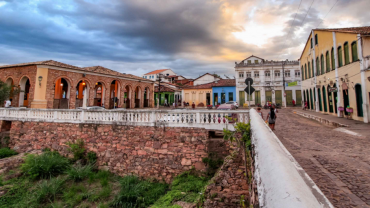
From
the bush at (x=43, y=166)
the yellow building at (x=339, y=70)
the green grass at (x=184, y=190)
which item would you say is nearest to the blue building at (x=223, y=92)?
the yellow building at (x=339, y=70)

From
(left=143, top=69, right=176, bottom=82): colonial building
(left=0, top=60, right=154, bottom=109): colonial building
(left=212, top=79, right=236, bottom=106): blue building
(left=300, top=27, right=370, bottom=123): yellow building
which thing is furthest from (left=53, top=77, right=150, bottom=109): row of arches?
(left=143, top=69, right=176, bottom=82): colonial building

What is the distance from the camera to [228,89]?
31172mm

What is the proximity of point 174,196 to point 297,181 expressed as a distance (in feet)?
Result: 19.8

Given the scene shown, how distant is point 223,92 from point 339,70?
19.0m

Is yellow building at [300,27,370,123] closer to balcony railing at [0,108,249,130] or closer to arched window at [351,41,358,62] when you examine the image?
arched window at [351,41,358,62]

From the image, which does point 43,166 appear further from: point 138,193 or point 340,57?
point 340,57

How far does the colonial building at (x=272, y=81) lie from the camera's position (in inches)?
1126

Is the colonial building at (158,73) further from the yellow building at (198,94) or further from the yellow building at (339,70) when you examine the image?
the yellow building at (339,70)

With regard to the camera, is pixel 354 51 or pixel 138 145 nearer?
pixel 138 145

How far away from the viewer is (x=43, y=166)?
28.3 ft

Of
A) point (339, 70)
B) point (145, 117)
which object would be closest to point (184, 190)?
point (145, 117)

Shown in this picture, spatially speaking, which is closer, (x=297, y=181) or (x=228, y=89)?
(x=297, y=181)

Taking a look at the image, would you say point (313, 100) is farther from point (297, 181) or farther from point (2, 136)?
point (2, 136)

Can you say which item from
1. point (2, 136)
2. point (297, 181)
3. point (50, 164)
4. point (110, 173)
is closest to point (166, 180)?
point (110, 173)
